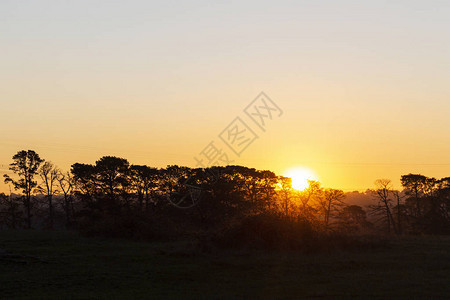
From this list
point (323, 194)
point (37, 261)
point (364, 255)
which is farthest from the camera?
point (323, 194)

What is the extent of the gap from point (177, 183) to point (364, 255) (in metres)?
47.1

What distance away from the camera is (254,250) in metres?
41.1

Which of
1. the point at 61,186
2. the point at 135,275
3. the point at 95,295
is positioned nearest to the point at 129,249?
the point at 135,275

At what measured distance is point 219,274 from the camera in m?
30.0

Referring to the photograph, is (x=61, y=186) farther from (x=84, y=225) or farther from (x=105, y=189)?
(x=84, y=225)

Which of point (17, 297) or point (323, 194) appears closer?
point (17, 297)

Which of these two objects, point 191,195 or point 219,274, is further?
point 191,195

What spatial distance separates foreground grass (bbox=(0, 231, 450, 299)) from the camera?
2372cm

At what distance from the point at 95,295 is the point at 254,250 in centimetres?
2031

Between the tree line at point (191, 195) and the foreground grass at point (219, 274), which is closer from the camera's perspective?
the foreground grass at point (219, 274)

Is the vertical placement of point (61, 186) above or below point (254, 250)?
above

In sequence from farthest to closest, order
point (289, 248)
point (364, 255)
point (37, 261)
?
point (289, 248) → point (364, 255) → point (37, 261)

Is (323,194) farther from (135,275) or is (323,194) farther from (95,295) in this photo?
(95,295)

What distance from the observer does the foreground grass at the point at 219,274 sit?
23.7 m
